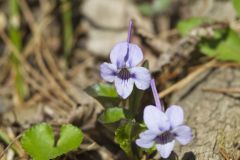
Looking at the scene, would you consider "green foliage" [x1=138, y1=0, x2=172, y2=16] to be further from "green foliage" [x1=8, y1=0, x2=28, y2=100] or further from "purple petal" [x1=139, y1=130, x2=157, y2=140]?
"purple petal" [x1=139, y1=130, x2=157, y2=140]

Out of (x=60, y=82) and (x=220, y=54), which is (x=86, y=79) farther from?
(x=220, y=54)

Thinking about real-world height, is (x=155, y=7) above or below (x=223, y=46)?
above

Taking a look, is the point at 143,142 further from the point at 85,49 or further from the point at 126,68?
the point at 85,49

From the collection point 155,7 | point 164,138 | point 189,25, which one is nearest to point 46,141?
point 164,138

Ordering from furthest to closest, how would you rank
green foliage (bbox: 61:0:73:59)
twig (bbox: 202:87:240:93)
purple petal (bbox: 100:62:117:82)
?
green foliage (bbox: 61:0:73:59), twig (bbox: 202:87:240:93), purple petal (bbox: 100:62:117:82)

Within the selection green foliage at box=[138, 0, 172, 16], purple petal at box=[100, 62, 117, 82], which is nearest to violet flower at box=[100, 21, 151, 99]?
purple petal at box=[100, 62, 117, 82]

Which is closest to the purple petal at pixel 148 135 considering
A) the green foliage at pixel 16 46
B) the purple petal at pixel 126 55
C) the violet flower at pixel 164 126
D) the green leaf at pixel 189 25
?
the violet flower at pixel 164 126
